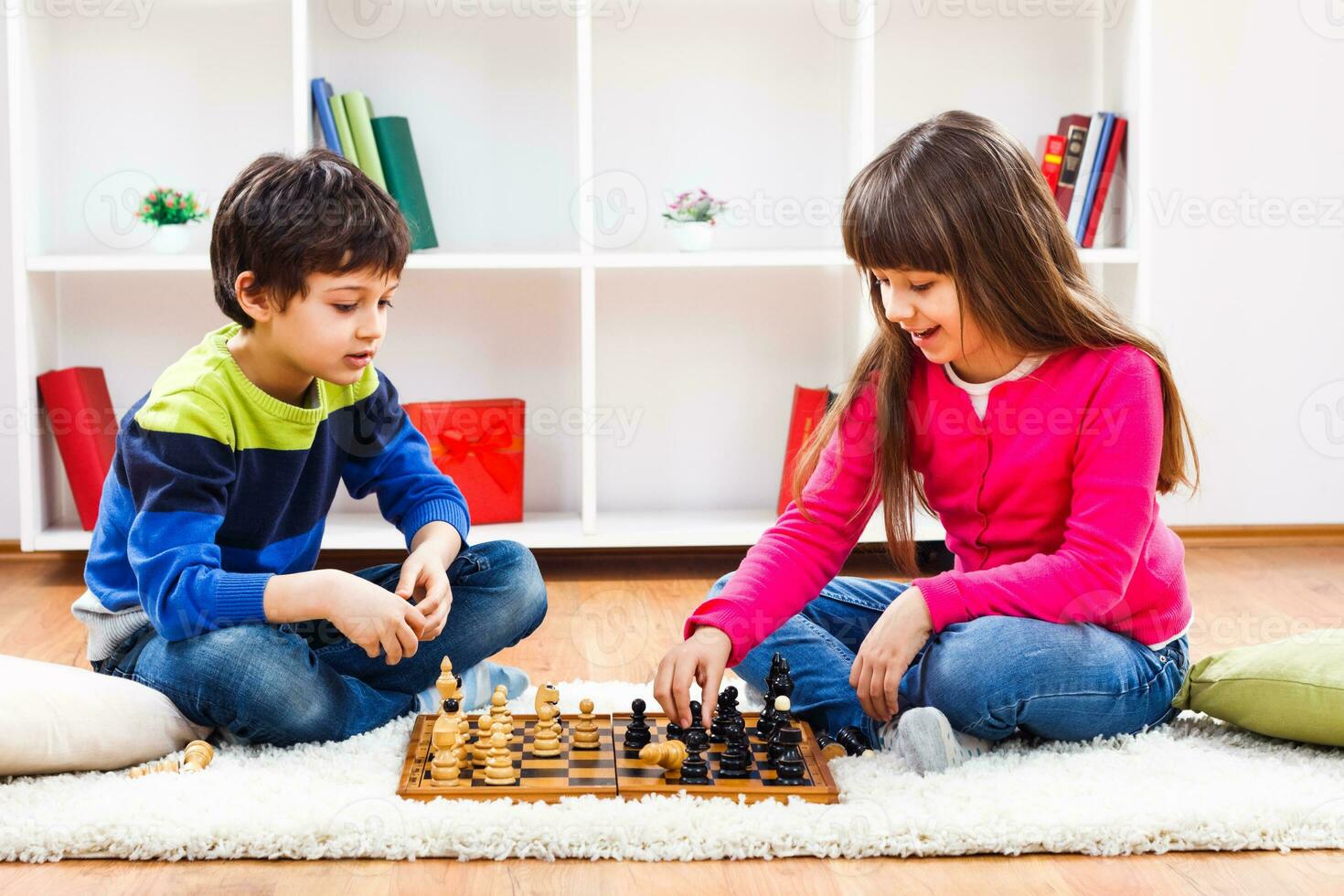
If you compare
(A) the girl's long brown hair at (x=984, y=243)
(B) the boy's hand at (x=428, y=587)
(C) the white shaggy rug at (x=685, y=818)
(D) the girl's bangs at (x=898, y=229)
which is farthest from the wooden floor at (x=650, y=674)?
(D) the girl's bangs at (x=898, y=229)

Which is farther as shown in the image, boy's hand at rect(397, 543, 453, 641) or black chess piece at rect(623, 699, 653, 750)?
boy's hand at rect(397, 543, 453, 641)

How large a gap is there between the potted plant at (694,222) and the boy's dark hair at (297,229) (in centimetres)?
105

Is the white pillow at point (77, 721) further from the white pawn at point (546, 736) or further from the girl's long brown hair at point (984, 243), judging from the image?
the girl's long brown hair at point (984, 243)

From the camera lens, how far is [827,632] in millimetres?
1637

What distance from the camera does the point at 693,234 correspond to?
2.57 m

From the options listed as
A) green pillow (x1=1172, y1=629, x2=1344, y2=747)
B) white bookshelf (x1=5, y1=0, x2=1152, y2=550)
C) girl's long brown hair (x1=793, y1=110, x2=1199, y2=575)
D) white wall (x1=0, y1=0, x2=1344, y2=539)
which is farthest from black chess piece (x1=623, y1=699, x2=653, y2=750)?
white wall (x1=0, y1=0, x2=1344, y2=539)

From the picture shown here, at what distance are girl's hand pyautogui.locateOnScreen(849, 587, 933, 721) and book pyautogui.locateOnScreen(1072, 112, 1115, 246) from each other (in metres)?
1.33

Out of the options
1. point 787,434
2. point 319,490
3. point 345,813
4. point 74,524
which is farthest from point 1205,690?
point 74,524

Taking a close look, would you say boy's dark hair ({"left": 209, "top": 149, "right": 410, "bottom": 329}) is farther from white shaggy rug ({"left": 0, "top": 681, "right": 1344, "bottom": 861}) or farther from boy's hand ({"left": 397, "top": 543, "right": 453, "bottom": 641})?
white shaggy rug ({"left": 0, "top": 681, "right": 1344, "bottom": 861})

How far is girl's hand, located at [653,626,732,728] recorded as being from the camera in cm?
138

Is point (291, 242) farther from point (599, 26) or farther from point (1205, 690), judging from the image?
point (599, 26)

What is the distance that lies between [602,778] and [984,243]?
66 centimetres

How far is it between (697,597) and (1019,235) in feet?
3.60

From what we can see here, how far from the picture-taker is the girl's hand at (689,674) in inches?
54.3
